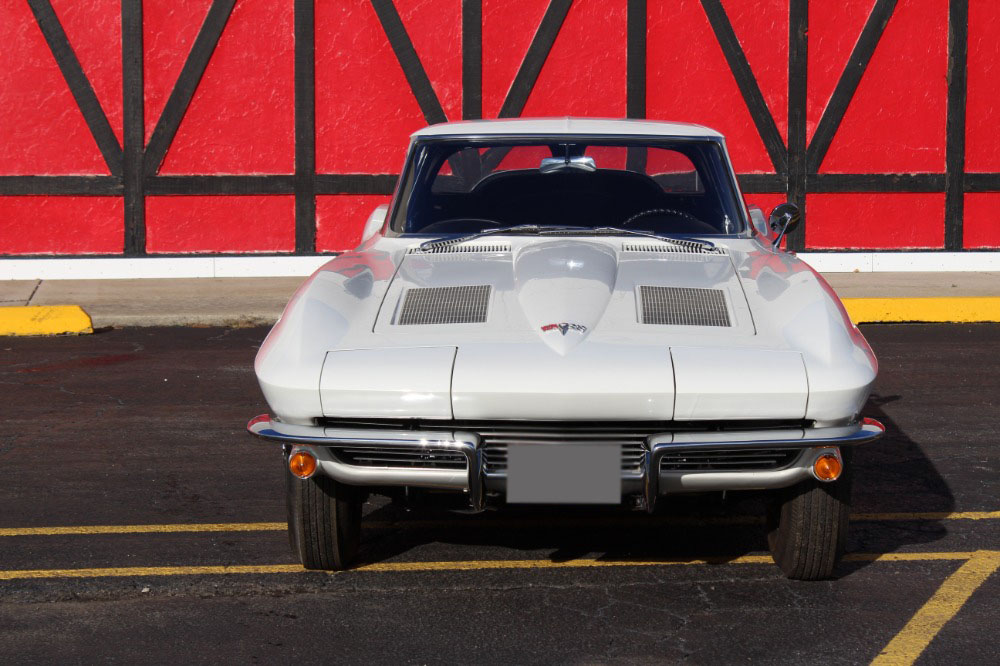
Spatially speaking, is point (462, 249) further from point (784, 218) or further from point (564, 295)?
point (784, 218)

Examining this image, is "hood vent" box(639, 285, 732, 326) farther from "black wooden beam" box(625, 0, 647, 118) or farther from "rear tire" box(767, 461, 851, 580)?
"black wooden beam" box(625, 0, 647, 118)

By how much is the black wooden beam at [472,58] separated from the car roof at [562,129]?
8649 millimetres

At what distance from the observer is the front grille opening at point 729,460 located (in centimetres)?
395

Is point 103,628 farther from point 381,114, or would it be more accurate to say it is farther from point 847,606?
point 381,114

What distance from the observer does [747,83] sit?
14734mm

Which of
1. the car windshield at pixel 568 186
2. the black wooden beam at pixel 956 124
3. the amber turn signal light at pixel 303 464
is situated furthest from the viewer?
the black wooden beam at pixel 956 124

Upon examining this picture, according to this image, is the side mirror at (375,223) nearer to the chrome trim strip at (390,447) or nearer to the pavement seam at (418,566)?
the pavement seam at (418,566)

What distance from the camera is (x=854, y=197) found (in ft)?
49.0

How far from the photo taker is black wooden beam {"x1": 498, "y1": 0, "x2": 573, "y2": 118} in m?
14.5

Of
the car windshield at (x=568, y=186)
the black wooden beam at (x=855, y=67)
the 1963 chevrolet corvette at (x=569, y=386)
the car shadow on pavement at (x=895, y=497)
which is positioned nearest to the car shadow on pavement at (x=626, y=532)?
the car shadow on pavement at (x=895, y=497)

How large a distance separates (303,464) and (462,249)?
1388mm

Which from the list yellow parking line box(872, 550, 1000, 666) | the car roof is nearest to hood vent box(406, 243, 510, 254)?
the car roof

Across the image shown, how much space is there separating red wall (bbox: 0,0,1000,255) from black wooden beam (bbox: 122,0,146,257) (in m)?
0.08

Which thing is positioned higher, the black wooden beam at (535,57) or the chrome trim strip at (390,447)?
the black wooden beam at (535,57)
